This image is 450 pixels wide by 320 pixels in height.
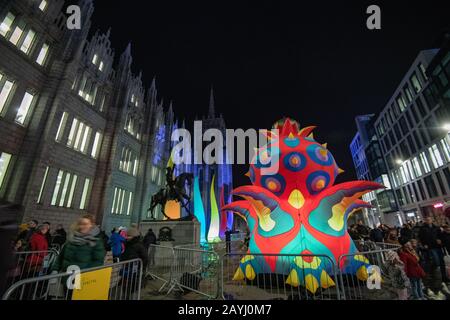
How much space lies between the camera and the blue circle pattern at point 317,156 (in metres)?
7.19

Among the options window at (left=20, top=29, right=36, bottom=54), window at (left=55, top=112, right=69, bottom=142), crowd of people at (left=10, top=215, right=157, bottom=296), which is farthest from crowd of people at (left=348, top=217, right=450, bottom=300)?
window at (left=20, top=29, right=36, bottom=54)

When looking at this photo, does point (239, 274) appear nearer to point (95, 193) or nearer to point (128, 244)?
point (128, 244)

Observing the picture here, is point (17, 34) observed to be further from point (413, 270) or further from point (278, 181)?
point (413, 270)

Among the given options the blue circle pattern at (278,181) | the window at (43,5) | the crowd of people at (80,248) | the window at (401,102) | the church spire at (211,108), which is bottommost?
the crowd of people at (80,248)

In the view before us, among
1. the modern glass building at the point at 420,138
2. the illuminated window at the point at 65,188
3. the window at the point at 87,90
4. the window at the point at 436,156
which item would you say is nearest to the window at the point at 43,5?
the window at the point at 87,90

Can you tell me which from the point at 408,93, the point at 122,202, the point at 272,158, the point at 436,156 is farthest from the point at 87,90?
the point at 408,93

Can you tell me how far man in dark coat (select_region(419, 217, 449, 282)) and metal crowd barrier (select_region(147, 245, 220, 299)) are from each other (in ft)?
23.4

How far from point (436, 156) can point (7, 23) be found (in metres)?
41.9

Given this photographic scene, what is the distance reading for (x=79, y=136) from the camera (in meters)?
19.1

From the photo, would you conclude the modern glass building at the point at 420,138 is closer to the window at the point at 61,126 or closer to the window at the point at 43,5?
the window at the point at 61,126

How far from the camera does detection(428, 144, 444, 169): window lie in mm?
24906

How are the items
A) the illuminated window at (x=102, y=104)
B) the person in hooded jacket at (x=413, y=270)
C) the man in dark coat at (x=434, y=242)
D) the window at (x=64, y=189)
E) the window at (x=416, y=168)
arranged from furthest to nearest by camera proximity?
the window at (x=416, y=168)
the illuminated window at (x=102, y=104)
the window at (x=64, y=189)
the man in dark coat at (x=434, y=242)
the person in hooded jacket at (x=413, y=270)

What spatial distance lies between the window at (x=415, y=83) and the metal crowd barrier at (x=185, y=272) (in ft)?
118

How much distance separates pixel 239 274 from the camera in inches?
273
